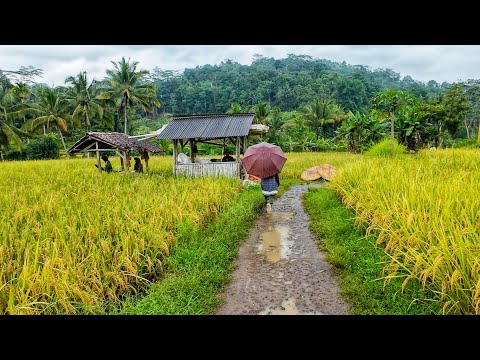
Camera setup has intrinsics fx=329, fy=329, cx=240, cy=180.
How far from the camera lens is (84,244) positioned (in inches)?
171

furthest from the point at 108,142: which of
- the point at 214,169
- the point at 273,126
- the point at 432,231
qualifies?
the point at 273,126

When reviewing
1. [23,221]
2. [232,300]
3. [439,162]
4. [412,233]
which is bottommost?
[232,300]

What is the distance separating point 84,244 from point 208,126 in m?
8.67

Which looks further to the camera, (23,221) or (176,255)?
(23,221)

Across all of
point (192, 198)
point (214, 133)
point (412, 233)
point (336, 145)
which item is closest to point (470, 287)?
point (412, 233)

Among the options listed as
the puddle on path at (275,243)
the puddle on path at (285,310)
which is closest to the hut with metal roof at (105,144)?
the puddle on path at (275,243)

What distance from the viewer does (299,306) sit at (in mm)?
3445

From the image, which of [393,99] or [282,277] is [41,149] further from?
[282,277]

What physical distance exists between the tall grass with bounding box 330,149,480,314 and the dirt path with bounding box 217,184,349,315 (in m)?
0.77

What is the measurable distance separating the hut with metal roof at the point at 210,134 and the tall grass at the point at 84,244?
4248 mm

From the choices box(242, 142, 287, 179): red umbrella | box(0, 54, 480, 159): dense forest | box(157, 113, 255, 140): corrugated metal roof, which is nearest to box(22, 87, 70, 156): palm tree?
box(0, 54, 480, 159): dense forest

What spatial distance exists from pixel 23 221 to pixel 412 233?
19.1ft

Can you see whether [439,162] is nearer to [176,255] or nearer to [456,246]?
[456,246]

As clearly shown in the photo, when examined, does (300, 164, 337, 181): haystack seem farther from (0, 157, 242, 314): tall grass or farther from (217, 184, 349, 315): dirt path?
(217, 184, 349, 315): dirt path
